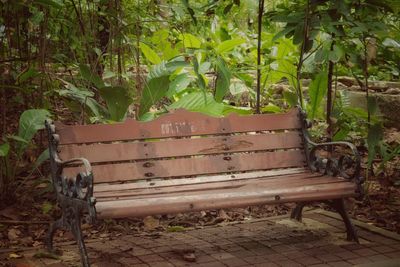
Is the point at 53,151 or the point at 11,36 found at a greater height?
the point at 11,36

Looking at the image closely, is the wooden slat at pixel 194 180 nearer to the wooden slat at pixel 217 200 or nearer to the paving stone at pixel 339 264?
the wooden slat at pixel 217 200

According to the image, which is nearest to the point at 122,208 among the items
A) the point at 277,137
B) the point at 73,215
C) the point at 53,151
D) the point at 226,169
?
the point at 73,215

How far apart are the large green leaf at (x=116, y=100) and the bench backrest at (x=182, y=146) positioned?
0.42 m

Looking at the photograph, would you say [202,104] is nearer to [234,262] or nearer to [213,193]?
[213,193]

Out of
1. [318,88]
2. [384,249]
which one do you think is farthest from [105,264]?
[318,88]

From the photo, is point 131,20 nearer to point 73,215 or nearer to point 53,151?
point 53,151

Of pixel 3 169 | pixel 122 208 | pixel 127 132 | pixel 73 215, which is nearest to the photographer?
pixel 122 208

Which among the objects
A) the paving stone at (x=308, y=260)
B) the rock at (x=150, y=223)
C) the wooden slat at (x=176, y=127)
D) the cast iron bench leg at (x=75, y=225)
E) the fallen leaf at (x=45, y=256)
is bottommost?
the rock at (x=150, y=223)

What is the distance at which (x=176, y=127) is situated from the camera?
4016 mm

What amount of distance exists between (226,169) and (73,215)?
3.96 feet

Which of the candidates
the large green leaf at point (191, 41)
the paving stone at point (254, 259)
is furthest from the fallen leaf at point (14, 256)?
the large green leaf at point (191, 41)

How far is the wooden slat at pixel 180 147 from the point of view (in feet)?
12.4

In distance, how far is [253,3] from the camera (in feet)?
16.7

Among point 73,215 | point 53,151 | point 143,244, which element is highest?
point 53,151
